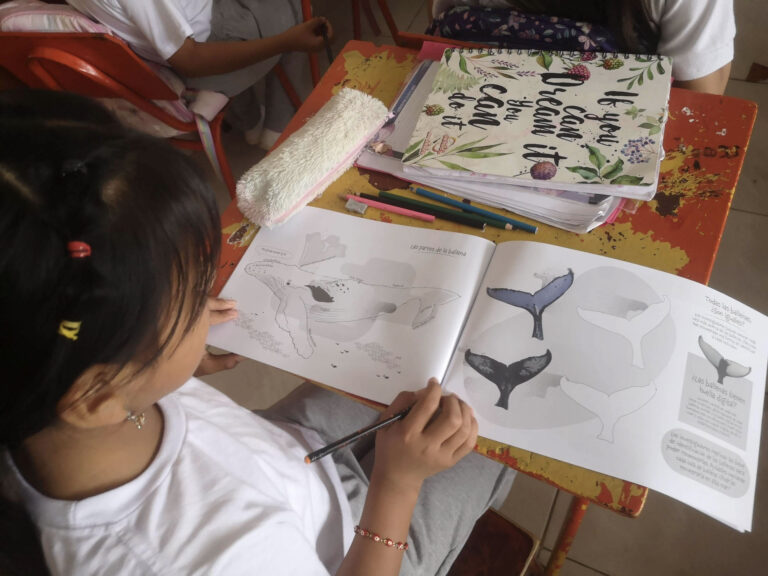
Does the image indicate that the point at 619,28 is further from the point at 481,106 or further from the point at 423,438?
the point at 423,438

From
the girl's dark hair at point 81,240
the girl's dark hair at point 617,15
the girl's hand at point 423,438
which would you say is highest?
the girl's dark hair at point 81,240

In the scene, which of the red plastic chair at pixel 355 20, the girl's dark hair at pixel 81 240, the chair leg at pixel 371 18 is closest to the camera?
the girl's dark hair at pixel 81 240

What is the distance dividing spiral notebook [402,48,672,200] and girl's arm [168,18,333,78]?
0.48 metres

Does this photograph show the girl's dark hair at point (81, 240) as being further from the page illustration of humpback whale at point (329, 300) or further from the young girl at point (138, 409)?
the page illustration of humpback whale at point (329, 300)

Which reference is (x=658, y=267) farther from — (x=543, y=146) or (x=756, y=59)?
(x=756, y=59)

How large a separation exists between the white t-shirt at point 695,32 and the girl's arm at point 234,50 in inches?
23.6

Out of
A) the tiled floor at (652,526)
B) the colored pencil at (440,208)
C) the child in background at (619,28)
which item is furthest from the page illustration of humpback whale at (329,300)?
the tiled floor at (652,526)

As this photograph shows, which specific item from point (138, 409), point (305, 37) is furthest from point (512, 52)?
point (138, 409)

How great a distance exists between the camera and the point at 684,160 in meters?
0.65

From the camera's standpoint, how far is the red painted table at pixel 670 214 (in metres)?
0.58

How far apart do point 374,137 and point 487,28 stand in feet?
1.02

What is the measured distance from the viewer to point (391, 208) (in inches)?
26.0

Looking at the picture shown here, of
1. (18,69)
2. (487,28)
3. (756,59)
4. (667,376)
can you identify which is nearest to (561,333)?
(667,376)

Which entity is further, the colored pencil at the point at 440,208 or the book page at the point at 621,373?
the colored pencil at the point at 440,208
